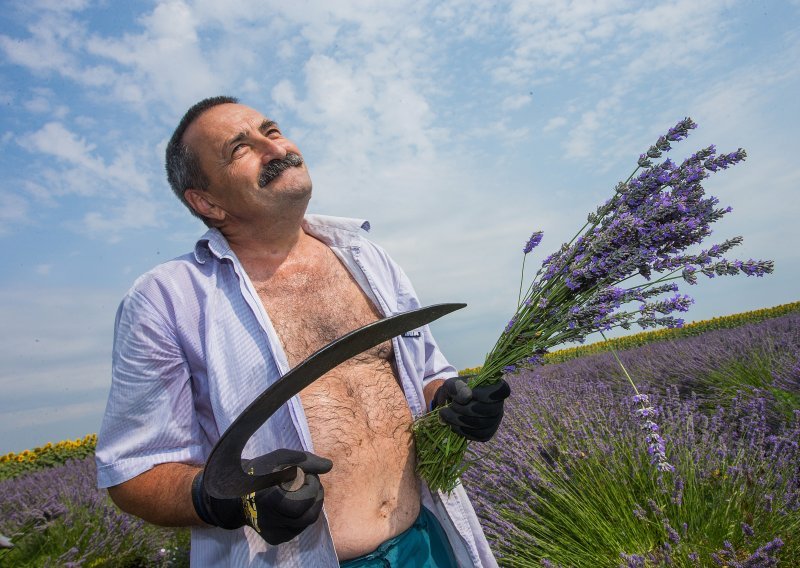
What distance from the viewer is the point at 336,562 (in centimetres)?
169

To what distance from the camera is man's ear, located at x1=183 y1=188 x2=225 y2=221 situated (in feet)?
7.73

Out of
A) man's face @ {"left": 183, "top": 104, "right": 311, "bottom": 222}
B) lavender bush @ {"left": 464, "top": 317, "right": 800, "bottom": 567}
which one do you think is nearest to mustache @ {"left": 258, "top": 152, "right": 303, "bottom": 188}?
man's face @ {"left": 183, "top": 104, "right": 311, "bottom": 222}

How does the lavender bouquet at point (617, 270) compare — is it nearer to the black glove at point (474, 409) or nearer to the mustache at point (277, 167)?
the black glove at point (474, 409)

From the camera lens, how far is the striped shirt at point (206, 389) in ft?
5.79

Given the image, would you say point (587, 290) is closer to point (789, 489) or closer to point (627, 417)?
point (789, 489)

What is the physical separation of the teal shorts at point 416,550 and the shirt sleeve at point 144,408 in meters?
0.61

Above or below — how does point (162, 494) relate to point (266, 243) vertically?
below

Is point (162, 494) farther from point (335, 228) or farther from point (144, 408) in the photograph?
point (335, 228)

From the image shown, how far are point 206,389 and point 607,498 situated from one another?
2114 mm

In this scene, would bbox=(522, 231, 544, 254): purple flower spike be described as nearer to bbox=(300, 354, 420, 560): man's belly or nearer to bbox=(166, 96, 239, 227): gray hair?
bbox=(300, 354, 420, 560): man's belly

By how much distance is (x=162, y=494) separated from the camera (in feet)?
5.63

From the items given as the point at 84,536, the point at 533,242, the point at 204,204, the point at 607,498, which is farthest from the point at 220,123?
the point at 84,536

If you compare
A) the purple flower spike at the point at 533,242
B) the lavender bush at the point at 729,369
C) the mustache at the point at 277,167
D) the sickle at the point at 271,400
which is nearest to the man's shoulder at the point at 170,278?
the mustache at the point at 277,167

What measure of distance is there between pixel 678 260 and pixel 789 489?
195cm
